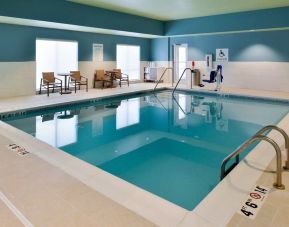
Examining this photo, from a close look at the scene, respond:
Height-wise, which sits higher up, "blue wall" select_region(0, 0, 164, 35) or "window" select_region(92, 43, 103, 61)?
"blue wall" select_region(0, 0, 164, 35)

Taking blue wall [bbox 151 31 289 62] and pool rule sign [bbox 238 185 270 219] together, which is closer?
pool rule sign [bbox 238 185 270 219]

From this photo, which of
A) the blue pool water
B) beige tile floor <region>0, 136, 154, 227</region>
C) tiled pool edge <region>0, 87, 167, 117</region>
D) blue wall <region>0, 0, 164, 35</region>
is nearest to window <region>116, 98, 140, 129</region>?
the blue pool water

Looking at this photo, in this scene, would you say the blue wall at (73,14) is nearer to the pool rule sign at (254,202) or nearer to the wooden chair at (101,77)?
the wooden chair at (101,77)

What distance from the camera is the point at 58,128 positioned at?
5.55 metres

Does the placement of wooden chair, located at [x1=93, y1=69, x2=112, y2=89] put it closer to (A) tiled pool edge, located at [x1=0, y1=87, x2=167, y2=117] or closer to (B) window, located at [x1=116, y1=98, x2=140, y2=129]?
(A) tiled pool edge, located at [x1=0, y1=87, x2=167, y2=117]

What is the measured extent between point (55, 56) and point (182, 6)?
4.58 metres

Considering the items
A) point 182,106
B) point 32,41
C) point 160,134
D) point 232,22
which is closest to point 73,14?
point 32,41

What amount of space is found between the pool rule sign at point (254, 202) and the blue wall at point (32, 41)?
746cm

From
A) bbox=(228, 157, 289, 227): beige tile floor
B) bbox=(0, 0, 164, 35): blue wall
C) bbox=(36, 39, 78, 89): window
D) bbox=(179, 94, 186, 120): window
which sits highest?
bbox=(0, 0, 164, 35): blue wall

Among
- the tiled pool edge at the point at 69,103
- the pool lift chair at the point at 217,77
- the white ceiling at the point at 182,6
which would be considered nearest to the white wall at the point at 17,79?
the tiled pool edge at the point at 69,103

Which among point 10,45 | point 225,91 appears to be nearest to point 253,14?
point 225,91

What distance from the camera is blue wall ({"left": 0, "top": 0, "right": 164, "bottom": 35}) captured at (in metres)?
6.23

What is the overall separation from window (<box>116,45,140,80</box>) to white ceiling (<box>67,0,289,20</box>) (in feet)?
8.62

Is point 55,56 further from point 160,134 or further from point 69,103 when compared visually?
point 160,134
